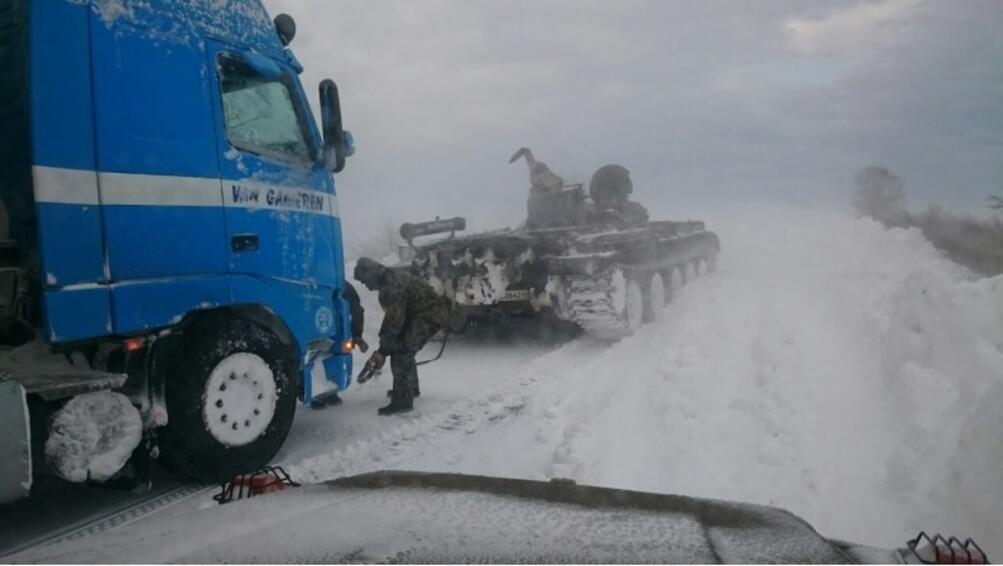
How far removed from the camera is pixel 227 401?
3.87 m

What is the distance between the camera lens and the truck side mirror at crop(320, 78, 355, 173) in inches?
178

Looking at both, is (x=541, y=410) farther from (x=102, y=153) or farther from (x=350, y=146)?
(x=102, y=153)

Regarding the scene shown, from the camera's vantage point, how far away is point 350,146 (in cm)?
486

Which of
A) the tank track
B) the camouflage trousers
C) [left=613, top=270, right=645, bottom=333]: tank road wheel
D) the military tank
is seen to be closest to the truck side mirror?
the camouflage trousers

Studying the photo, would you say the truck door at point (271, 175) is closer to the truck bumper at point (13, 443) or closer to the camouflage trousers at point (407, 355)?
the camouflage trousers at point (407, 355)

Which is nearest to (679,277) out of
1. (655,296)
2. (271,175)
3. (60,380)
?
(655,296)

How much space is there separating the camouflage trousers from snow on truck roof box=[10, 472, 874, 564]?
11.4 feet

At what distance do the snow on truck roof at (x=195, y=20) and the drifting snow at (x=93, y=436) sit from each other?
1.91 metres

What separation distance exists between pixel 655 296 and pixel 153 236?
7156 millimetres

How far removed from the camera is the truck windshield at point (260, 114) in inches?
161

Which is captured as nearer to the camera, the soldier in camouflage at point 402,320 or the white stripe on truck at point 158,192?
the white stripe on truck at point 158,192

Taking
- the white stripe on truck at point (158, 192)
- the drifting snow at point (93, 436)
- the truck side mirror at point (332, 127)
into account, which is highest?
the truck side mirror at point (332, 127)

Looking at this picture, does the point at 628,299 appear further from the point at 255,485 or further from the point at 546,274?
the point at 255,485

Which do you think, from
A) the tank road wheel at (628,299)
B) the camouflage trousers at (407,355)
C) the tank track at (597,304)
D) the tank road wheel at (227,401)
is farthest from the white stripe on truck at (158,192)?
the tank road wheel at (628,299)
